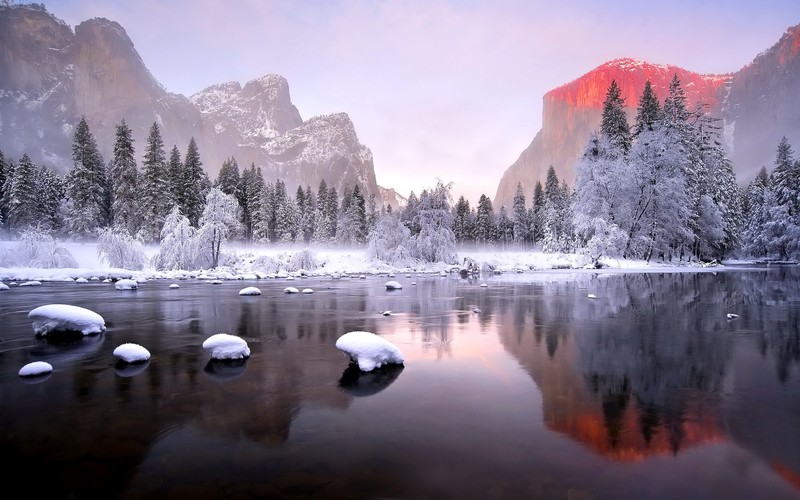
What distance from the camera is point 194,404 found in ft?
18.5

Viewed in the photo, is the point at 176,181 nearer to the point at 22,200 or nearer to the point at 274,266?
the point at 22,200

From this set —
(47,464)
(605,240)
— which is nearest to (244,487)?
(47,464)

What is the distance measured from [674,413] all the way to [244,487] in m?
5.17

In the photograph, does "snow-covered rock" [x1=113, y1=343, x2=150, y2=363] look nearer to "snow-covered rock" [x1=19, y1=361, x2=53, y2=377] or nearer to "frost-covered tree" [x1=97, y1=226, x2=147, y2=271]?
"snow-covered rock" [x1=19, y1=361, x2=53, y2=377]

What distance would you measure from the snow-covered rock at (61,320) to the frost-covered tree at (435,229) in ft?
123

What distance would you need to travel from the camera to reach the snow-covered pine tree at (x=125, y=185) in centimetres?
4900

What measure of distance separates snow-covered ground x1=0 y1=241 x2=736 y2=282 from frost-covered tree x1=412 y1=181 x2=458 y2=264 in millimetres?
1519

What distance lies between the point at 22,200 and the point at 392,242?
44.4m

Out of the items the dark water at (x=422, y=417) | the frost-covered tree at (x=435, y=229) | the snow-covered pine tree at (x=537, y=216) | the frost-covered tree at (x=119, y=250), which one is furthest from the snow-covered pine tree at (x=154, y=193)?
the snow-covered pine tree at (x=537, y=216)

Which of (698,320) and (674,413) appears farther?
(698,320)

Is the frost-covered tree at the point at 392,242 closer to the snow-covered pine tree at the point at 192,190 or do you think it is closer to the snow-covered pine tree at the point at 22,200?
the snow-covered pine tree at the point at 192,190

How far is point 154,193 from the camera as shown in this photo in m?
50.0

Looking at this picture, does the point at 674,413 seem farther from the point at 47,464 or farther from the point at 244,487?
the point at 47,464

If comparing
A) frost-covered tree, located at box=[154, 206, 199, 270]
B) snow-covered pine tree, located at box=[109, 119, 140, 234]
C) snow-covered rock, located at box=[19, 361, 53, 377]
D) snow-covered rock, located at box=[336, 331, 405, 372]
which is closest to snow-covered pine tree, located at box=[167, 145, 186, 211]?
snow-covered pine tree, located at box=[109, 119, 140, 234]
